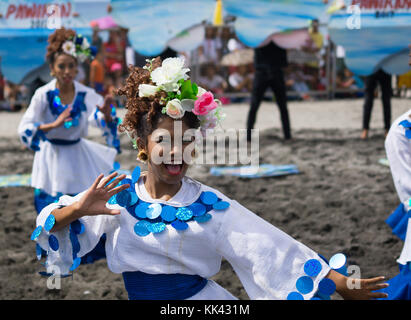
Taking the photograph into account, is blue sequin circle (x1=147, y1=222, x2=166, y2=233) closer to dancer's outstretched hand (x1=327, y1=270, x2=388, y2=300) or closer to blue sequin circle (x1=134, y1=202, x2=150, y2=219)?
blue sequin circle (x1=134, y1=202, x2=150, y2=219)

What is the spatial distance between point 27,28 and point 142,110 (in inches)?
275

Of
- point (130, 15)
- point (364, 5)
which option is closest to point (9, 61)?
point (130, 15)

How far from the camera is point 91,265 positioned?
448 centimetres

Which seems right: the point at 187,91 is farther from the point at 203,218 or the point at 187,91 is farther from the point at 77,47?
the point at 77,47

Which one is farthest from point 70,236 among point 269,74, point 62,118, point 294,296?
point 269,74

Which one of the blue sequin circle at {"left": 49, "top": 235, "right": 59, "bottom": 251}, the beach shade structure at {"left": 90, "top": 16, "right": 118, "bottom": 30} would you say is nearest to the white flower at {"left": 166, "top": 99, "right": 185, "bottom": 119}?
the blue sequin circle at {"left": 49, "top": 235, "right": 59, "bottom": 251}

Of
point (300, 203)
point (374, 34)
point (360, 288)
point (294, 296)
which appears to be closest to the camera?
point (360, 288)

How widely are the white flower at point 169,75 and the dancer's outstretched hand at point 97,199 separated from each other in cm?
43

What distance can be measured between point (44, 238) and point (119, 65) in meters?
11.3

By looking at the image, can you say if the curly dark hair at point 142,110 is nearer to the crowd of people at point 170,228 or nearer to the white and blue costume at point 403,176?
the crowd of people at point 170,228

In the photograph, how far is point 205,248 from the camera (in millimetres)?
2281

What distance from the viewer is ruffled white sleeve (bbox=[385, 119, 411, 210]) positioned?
11.1ft

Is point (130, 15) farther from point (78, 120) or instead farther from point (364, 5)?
point (78, 120)

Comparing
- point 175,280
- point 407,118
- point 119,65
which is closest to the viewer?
point 175,280
